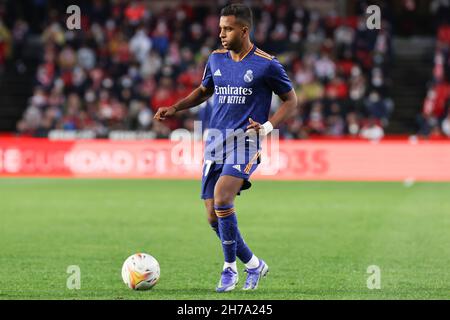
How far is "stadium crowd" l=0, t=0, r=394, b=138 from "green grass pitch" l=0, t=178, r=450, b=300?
5.14 metres

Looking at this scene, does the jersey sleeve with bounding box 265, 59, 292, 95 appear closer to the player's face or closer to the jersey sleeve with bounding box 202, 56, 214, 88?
the player's face

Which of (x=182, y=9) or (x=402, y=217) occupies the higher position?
(x=182, y=9)

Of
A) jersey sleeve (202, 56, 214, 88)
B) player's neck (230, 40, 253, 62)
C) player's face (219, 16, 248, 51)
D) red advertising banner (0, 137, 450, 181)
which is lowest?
red advertising banner (0, 137, 450, 181)

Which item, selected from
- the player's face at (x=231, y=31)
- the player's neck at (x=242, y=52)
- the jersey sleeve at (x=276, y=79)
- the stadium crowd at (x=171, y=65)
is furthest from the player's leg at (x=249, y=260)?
the stadium crowd at (x=171, y=65)

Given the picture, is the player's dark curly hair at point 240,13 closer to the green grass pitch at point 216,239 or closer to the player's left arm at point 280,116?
the player's left arm at point 280,116

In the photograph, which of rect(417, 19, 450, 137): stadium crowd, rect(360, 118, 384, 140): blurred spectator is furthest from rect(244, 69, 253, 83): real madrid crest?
rect(417, 19, 450, 137): stadium crowd

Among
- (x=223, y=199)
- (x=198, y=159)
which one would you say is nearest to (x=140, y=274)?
(x=223, y=199)

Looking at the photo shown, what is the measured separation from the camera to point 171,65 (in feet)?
96.9

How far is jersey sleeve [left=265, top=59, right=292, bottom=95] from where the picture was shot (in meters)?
9.26

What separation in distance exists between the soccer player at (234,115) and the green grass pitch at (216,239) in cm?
65

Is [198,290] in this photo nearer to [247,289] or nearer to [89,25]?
[247,289]

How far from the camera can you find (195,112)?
27.4 m
